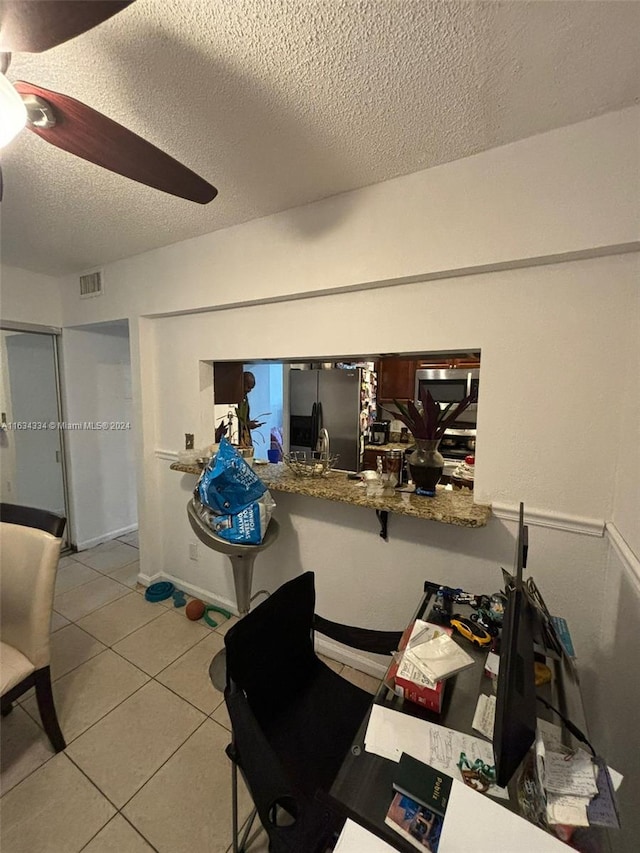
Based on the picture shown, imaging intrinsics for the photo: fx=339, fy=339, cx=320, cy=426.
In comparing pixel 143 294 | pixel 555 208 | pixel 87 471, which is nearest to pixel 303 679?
pixel 555 208

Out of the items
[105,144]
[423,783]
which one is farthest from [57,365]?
[423,783]

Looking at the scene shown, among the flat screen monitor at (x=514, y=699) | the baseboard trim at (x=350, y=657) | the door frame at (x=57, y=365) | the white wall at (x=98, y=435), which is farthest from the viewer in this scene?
the white wall at (x=98, y=435)

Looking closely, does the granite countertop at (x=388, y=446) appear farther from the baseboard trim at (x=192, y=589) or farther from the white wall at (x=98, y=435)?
the white wall at (x=98, y=435)

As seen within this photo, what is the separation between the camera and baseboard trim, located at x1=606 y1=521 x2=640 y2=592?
3.24 ft

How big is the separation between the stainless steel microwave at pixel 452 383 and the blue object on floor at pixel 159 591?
2.57 meters

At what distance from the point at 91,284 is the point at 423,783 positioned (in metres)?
3.45

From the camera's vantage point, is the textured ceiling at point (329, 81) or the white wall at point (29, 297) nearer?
the textured ceiling at point (329, 81)

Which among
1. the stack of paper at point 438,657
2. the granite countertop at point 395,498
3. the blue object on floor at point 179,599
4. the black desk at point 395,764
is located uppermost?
the granite countertop at point 395,498

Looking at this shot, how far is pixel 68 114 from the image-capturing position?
853 mm

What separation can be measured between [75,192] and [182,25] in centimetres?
113

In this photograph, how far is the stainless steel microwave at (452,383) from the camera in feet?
9.30

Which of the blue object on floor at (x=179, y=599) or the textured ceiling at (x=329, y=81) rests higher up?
the textured ceiling at (x=329, y=81)

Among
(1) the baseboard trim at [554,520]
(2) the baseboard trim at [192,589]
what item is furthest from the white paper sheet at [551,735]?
(2) the baseboard trim at [192,589]

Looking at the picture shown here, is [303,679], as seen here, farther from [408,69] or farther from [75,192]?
[75,192]
